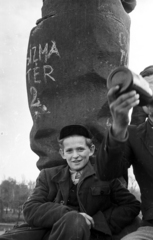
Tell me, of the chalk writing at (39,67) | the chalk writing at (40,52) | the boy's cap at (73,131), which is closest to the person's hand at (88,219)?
the boy's cap at (73,131)

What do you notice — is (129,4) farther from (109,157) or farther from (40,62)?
(109,157)

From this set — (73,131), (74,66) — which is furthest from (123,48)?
(73,131)

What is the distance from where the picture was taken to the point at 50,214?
2.12 meters

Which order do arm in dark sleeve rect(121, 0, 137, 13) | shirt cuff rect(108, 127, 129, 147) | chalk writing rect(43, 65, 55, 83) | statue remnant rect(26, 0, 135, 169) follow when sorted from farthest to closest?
arm in dark sleeve rect(121, 0, 137, 13), chalk writing rect(43, 65, 55, 83), statue remnant rect(26, 0, 135, 169), shirt cuff rect(108, 127, 129, 147)

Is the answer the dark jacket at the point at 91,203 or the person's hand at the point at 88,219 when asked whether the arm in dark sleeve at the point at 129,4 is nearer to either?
the dark jacket at the point at 91,203

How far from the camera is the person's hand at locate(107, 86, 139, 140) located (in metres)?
1.47

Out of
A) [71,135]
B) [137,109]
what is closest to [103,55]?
[137,109]

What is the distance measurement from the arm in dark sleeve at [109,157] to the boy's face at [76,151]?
49 cm

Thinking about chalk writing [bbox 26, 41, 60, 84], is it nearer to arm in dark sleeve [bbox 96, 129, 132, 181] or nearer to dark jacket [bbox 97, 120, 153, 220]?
dark jacket [bbox 97, 120, 153, 220]

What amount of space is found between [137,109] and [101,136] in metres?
0.37

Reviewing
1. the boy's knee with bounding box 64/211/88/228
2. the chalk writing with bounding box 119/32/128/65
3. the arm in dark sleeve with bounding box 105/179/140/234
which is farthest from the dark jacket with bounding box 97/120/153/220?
the chalk writing with bounding box 119/32/128/65

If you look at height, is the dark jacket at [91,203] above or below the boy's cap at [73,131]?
below

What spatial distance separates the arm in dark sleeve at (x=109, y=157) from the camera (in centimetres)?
165

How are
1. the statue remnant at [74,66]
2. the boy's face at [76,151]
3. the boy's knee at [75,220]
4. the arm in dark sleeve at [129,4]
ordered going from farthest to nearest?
1. the arm in dark sleeve at [129,4]
2. the statue remnant at [74,66]
3. the boy's face at [76,151]
4. the boy's knee at [75,220]
